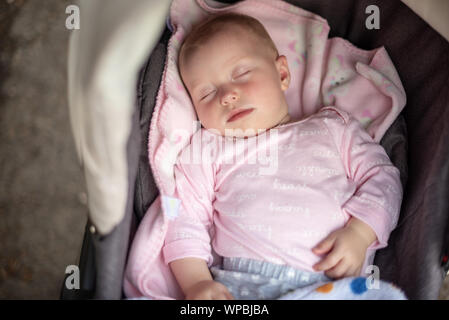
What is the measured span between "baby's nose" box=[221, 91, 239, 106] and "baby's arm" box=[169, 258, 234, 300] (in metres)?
0.33

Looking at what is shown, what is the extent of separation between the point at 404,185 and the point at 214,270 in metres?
0.45

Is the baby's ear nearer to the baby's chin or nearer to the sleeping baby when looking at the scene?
the sleeping baby

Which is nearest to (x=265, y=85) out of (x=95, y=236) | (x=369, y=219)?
(x=369, y=219)

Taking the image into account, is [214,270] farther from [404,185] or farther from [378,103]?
[378,103]

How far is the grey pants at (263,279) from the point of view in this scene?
968mm

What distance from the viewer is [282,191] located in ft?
3.43

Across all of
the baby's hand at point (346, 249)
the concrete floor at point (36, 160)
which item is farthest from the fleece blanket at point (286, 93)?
the concrete floor at point (36, 160)

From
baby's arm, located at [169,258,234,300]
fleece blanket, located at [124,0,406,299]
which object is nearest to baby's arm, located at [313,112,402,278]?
fleece blanket, located at [124,0,406,299]

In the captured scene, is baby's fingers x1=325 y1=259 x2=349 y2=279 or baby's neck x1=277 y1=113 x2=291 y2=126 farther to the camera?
baby's neck x1=277 y1=113 x2=291 y2=126

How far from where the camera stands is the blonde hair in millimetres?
1125

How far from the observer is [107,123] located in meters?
0.70

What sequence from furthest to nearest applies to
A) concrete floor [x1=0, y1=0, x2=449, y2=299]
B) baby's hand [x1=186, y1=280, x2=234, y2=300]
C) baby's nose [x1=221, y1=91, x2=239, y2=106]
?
1. concrete floor [x1=0, y1=0, x2=449, y2=299]
2. baby's nose [x1=221, y1=91, x2=239, y2=106]
3. baby's hand [x1=186, y1=280, x2=234, y2=300]

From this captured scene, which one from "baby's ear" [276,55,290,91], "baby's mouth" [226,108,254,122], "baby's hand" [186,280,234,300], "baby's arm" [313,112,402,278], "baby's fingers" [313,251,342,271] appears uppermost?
"baby's ear" [276,55,290,91]

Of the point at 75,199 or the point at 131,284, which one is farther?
the point at 75,199
